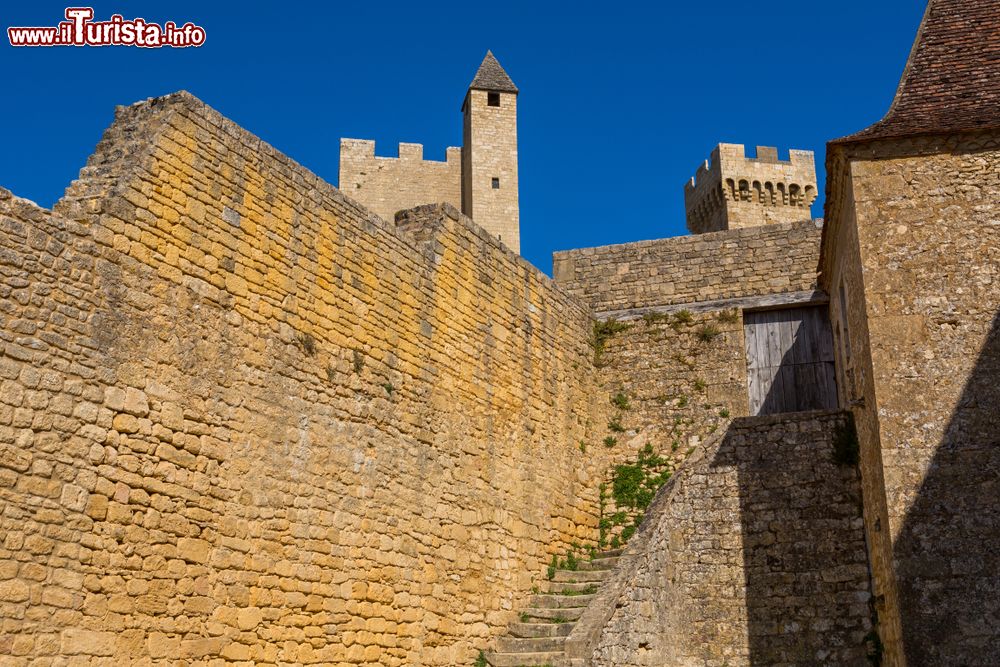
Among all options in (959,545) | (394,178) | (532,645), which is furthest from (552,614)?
(394,178)

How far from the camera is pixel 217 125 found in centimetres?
877

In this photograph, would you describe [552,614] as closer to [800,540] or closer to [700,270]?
[800,540]

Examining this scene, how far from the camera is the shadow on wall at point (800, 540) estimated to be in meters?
11.1

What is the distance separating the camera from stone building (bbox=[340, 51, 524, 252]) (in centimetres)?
3347

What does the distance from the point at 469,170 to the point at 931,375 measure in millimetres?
25388

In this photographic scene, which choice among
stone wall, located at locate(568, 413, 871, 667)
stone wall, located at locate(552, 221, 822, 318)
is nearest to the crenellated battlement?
→ stone wall, located at locate(552, 221, 822, 318)

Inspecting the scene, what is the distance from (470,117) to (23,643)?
2924cm

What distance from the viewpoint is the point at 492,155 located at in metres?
34.0

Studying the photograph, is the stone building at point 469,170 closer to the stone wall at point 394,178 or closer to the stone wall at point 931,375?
the stone wall at point 394,178

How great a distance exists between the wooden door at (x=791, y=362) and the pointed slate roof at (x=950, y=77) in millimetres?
3952

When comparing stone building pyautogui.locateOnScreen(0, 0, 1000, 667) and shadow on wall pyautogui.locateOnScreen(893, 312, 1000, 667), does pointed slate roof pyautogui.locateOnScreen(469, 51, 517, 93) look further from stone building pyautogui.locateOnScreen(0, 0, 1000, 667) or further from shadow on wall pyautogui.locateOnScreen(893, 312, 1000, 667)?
shadow on wall pyautogui.locateOnScreen(893, 312, 1000, 667)

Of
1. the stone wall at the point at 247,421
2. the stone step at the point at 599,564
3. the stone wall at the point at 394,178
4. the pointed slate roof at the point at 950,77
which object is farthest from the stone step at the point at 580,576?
the stone wall at the point at 394,178

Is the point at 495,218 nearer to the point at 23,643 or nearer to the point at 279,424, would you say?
the point at 279,424

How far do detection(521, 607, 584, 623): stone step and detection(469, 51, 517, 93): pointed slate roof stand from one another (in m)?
25.5
